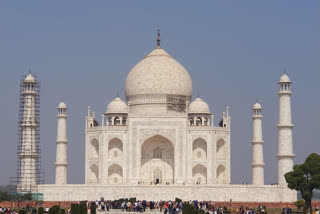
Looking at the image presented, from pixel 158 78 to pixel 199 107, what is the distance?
339cm

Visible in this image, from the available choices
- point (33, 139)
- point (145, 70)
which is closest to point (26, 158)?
point (33, 139)

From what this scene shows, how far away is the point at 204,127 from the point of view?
52.0 meters

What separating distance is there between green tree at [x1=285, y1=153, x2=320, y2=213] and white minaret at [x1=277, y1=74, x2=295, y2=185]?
7818mm

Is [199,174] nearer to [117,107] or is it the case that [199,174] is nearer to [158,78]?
[117,107]

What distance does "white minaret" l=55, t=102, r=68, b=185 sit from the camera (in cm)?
5222

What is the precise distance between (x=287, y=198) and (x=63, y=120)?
576 inches

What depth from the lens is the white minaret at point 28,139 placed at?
51719mm

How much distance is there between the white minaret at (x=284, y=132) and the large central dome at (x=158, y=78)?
715cm

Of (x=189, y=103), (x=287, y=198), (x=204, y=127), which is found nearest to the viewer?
(x=287, y=198)

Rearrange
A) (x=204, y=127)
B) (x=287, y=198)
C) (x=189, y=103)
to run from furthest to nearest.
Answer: (x=189, y=103) → (x=204, y=127) → (x=287, y=198)

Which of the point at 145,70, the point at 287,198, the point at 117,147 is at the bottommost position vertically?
the point at 287,198

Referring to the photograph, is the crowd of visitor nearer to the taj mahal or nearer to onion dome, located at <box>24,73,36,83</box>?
the taj mahal

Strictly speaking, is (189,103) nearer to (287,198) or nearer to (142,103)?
(142,103)

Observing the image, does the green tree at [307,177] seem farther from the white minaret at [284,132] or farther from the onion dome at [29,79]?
the onion dome at [29,79]
